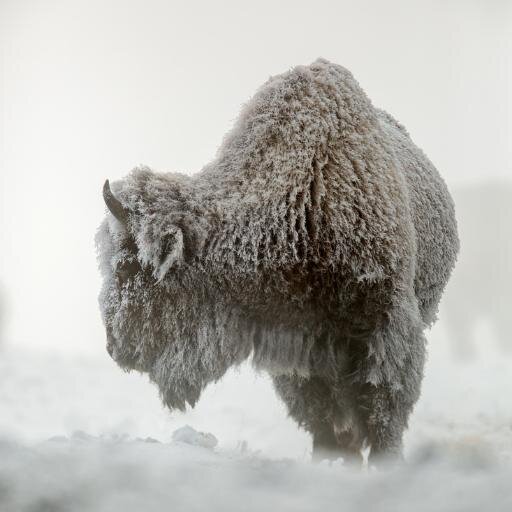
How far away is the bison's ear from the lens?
293cm

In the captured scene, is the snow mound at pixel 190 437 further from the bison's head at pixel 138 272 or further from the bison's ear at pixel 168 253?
the bison's ear at pixel 168 253

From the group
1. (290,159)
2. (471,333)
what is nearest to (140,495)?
(290,159)

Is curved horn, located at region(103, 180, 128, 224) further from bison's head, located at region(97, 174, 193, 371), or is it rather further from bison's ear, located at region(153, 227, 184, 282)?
bison's ear, located at region(153, 227, 184, 282)

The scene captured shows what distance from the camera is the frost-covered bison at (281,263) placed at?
9.81 ft

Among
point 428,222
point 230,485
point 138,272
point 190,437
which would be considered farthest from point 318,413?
point 230,485

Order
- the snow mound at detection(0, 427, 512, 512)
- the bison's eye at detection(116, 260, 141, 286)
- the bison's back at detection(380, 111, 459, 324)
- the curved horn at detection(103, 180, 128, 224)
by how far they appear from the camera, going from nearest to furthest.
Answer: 1. the snow mound at detection(0, 427, 512, 512)
2. the curved horn at detection(103, 180, 128, 224)
3. the bison's eye at detection(116, 260, 141, 286)
4. the bison's back at detection(380, 111, 459, 324)

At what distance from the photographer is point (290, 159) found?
3.11 m

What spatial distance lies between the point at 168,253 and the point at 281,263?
0.48 metres

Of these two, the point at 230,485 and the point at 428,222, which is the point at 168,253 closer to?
the point at 428,222

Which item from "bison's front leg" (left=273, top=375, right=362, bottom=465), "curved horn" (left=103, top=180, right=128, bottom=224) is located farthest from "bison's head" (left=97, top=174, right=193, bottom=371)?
"bison's front leg" (left=273, top=375, right=362, bottom=465)

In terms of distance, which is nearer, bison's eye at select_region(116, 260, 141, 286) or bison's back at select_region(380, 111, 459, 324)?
bison's eye at select_region(116, 260, 141, 286)

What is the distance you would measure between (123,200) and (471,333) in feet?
27.9

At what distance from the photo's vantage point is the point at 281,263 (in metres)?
2.97

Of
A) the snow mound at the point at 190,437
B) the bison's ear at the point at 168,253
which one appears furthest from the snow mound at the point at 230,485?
the bison's ear at the point at 168,253
